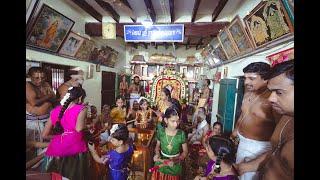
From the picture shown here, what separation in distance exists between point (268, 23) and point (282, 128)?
107cm

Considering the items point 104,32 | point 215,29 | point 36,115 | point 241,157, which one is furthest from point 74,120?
point 215,29

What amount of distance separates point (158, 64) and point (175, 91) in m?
0.99

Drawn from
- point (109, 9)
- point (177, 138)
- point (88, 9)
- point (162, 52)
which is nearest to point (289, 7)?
point (177, 138)

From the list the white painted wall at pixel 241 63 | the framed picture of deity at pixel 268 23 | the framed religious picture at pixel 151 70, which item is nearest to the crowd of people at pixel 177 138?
the white painted wall at pixel 241 63

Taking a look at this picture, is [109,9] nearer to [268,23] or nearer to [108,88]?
[108,88]

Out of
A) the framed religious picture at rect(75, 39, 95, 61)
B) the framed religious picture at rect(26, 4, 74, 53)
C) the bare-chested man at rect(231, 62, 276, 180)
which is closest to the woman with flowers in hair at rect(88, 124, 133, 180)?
the bare-chested man at rect(231, 62, 276, 180)

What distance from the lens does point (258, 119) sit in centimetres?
201

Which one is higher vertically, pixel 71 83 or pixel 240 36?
pixel 240 36

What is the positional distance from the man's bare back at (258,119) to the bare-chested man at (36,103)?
2748mm

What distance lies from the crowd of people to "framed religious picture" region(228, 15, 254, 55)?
2.06ft

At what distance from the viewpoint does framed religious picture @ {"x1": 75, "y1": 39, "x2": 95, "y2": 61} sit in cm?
386

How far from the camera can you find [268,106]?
1916mm

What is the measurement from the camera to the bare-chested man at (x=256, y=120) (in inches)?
76.2

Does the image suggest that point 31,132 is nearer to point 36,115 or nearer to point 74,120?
point 36,115
